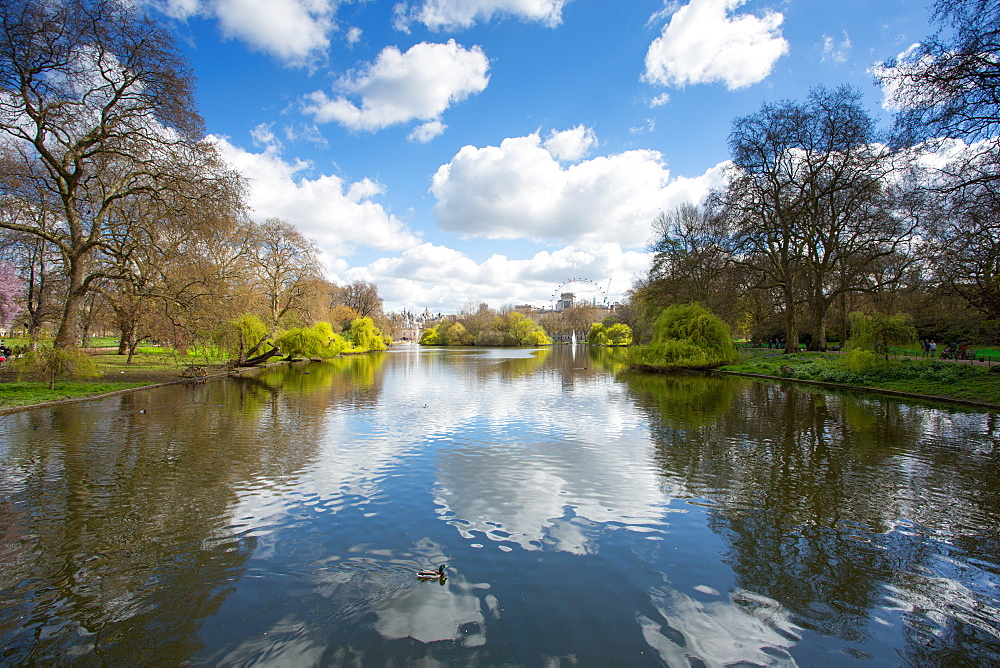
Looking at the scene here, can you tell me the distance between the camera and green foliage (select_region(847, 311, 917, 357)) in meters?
17.9

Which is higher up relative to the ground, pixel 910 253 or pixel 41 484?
pixel 910 253

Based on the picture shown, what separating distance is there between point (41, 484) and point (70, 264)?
Result: 540 inches

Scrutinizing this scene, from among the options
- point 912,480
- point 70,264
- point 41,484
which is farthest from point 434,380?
point 912,480

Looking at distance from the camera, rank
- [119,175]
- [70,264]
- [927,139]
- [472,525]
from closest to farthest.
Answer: [472,525]
[927,139]
[70,264]
[119,175]

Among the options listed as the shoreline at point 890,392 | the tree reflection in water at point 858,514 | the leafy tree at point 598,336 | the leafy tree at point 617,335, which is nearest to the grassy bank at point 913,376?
the shoreline at point 890,392

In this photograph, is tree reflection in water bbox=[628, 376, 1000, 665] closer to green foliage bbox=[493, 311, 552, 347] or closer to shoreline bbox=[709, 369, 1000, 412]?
shoreline bbox=[709, 369, 1000, 412]

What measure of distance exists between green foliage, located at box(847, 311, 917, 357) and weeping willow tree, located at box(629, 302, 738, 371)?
27.2 feet

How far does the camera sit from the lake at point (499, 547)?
3.40 meters

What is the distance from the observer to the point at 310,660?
3.21 meters

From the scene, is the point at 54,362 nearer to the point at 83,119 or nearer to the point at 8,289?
the point at 83,119

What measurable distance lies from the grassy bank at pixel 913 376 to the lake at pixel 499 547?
5176 millimetres

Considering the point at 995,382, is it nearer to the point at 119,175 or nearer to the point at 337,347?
the point at 119,175

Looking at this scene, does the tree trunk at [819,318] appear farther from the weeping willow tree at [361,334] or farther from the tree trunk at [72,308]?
the weeping willow tree at [361,334]

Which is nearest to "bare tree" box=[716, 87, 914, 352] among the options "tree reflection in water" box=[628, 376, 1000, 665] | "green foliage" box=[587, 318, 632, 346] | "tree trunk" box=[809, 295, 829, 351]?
"tree trunk" box=[809, 295, 829, 351]
